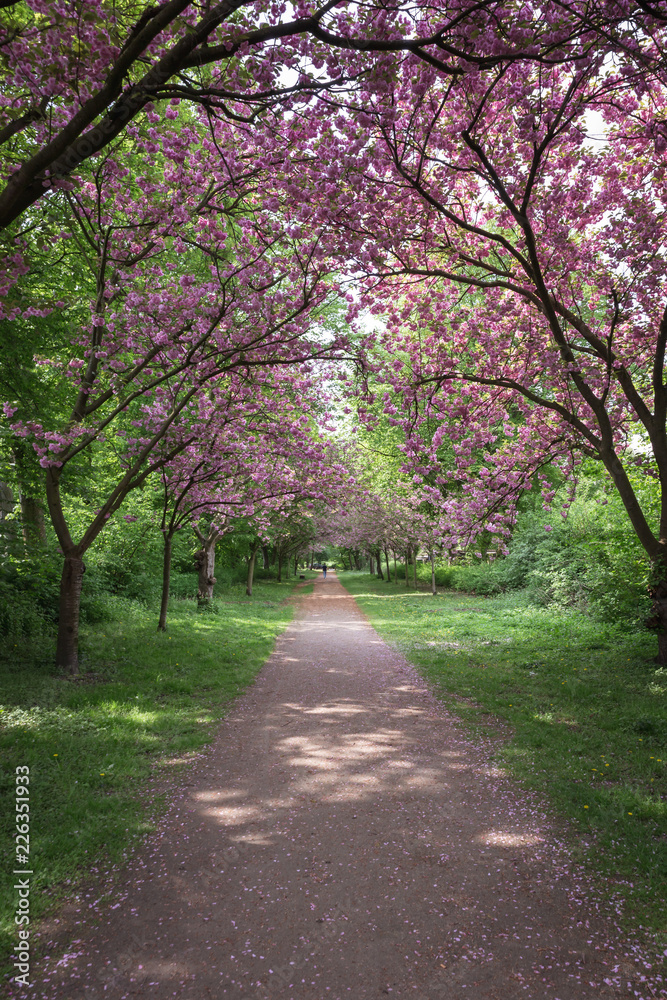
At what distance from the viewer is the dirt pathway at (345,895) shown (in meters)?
2.75

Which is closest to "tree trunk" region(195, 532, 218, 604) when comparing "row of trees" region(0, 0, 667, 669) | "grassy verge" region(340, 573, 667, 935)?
"row of trees" region(0, 0, 667, 669)

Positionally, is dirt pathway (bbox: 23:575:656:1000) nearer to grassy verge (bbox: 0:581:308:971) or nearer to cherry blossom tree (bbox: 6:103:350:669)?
grassy verge (bbox: 0:581:308:971)

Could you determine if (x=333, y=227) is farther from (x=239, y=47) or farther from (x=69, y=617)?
(x=69, y=617)

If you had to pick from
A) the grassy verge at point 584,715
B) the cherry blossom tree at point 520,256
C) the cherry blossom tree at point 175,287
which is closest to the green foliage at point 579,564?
the grassy verge at point 584,715

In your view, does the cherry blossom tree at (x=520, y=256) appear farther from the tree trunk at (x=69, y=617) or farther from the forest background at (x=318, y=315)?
the tree trunk at (x=69, y=617)

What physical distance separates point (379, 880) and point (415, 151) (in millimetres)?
7760

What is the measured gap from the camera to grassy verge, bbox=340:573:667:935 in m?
3.84

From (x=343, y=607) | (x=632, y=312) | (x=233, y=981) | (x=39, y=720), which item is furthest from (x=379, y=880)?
(x=343, y=607)

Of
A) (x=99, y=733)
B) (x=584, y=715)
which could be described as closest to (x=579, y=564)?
(x=584, y=715)

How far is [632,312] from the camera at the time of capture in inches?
315

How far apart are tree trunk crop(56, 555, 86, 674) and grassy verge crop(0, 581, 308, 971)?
260 millimetres

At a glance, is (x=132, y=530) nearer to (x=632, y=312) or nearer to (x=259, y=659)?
(x=259, y=659)

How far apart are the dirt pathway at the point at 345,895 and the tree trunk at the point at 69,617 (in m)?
3.90

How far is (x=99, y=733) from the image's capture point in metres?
5.99
